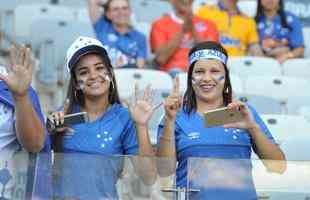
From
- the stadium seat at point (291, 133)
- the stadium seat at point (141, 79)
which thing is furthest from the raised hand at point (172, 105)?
the stadium seat at point (141, 79)

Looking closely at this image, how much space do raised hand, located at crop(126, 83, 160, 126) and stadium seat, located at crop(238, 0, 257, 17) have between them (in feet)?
15.4

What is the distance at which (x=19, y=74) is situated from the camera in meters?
4.48

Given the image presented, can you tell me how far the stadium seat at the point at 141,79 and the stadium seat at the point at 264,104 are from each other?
1.91ft

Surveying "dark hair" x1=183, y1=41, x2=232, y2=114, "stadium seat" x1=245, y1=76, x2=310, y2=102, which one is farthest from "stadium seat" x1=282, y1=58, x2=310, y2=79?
"dark hair" x1=183, y1=41, x2=232, y2=114

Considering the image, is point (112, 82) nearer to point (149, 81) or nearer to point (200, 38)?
point (149, 81)

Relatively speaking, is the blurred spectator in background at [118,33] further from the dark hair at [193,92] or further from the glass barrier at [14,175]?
the glass barrier at [14,175]

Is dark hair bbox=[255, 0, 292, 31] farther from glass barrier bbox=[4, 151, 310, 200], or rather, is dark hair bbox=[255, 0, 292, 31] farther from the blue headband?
glass barrier bbox=[4, 151, 310, 200]

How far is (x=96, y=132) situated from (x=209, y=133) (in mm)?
525

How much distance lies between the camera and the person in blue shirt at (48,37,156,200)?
4.61 metres

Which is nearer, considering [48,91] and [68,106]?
[68,106]

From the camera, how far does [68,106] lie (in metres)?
5.12

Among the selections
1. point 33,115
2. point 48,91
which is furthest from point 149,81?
point 33,115

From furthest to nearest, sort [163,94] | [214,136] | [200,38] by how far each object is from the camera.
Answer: [200,38]
[163,94]
[214,136]

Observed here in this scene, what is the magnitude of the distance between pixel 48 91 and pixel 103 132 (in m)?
3.53
